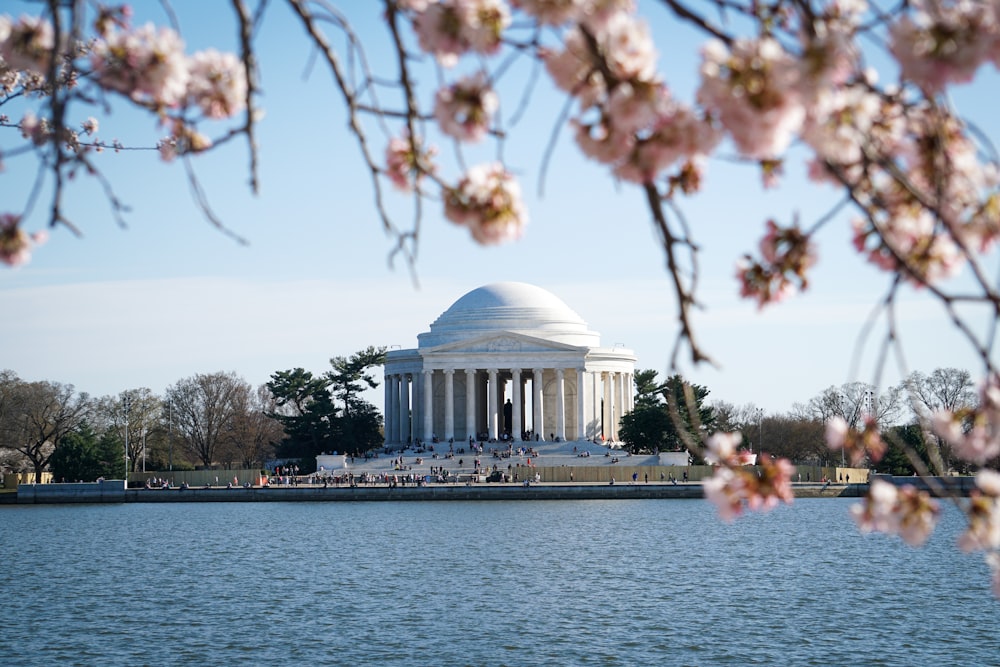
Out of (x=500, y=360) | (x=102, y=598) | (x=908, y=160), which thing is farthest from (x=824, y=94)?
(x=500, y=360)

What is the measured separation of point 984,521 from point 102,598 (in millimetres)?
37290

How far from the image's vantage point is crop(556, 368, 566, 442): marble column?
117562 mm

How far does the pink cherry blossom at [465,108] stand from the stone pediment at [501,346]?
111 m

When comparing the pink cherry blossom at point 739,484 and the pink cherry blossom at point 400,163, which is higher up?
the pink cherry blossom at point 400,163

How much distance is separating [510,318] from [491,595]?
82319 millimetres

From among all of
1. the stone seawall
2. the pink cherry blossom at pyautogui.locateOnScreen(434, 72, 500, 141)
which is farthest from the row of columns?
the pink cherry blossom at pyautogui.locateOnScreen(434, 72, 500, 141)

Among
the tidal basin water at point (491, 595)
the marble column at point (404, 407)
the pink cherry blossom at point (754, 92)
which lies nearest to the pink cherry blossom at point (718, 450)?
the pink cherry blossom at point (754, 92)

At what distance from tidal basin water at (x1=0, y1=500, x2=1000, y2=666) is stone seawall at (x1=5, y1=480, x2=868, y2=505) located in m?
16.2

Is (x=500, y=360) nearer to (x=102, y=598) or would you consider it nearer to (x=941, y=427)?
(x=102, y=598)

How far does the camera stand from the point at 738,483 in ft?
20.9

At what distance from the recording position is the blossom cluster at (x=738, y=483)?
20.6ft

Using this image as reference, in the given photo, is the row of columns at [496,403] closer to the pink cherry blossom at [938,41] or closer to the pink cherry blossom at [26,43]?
the pink cherry blossom at [26,43]

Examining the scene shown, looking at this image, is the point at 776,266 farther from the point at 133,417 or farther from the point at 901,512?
the point at 133,417

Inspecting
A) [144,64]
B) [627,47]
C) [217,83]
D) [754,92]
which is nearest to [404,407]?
[217,83]
